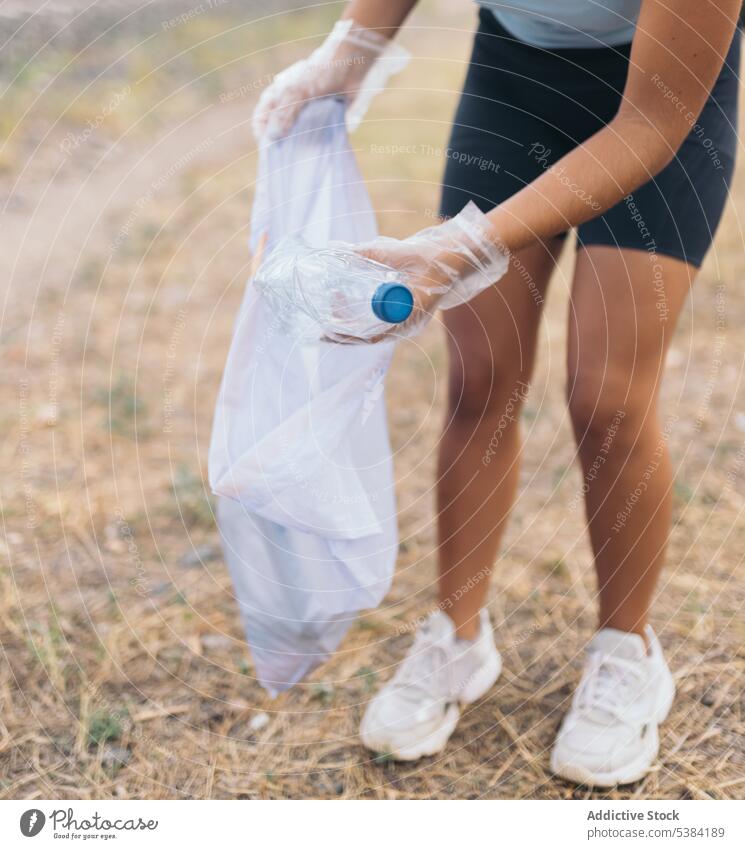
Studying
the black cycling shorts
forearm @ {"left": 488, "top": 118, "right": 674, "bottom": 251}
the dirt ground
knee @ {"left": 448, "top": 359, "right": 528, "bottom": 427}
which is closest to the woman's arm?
forearm @ {"left": 488, "top": 118, "right": 674, "bottom": 251}

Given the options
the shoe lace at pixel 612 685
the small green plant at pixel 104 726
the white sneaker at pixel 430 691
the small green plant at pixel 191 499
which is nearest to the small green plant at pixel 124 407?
the small green plant at pixel 191 499

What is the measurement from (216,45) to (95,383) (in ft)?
9.00

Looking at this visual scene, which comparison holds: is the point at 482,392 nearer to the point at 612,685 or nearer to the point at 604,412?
the point at 604,412

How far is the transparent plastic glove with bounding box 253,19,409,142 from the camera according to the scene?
1.26 m

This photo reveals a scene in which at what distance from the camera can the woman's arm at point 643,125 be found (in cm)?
92

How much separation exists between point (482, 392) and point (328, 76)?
1.54 feet

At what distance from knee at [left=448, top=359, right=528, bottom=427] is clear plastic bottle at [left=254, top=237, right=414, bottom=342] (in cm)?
25

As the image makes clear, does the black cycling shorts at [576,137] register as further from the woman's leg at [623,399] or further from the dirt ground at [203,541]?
the dirt ground at [203,541]

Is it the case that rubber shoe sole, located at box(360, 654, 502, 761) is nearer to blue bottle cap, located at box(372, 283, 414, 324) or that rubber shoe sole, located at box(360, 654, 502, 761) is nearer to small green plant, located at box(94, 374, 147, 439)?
blue bottle cap, located at box(372, 283, 414, 324)

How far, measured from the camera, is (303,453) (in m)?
1.16

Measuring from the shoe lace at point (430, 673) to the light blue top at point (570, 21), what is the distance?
819mm

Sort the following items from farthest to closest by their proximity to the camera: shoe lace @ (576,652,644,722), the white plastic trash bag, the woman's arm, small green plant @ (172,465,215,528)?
small green plant @ (172,465,215,528) → shoe lace @ (576,652,644,722) → the white plastic trash bag → the woman's arm
